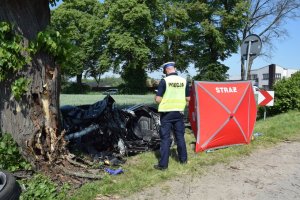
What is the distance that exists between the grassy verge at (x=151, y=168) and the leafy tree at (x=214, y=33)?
142ft

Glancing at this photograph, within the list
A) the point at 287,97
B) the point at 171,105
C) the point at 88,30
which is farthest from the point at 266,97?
the point at 88,30

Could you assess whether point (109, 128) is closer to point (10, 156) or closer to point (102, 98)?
point (10, 156)

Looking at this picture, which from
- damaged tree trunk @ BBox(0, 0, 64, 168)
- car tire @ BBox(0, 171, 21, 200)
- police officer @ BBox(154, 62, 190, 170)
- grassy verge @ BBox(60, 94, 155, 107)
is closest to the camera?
car tire @ BBox(0, 171, 21, 200)

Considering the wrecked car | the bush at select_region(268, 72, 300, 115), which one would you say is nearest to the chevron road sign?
the bush at select_region(268, 72, 300, 115)

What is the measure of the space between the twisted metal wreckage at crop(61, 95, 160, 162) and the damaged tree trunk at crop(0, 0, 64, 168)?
4.57 feet

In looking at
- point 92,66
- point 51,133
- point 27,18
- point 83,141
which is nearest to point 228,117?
Result: point 83,141

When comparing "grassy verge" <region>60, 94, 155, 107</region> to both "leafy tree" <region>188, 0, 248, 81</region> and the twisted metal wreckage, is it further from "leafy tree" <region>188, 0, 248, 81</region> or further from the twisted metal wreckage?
"leafy tree" <region>188, 0, 248, 81</region>

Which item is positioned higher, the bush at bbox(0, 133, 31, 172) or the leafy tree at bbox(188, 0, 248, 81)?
the leafy tree at bbox(188, 0, 248, 81)

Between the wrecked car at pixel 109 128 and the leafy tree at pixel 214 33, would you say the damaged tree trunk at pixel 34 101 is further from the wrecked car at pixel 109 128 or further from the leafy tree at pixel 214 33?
the leafy tree at pixel 214 33

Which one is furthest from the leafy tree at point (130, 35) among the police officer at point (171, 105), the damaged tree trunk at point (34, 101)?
the damaged tree trunk at point (34, 101)

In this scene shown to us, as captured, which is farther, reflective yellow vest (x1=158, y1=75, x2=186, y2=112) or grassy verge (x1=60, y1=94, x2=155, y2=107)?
grassy verge (x1=60, y1=94, x2=155, y2=107)

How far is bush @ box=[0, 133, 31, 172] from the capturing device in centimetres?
561

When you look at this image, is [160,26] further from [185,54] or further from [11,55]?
[11,55]

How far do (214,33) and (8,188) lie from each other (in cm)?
4952
